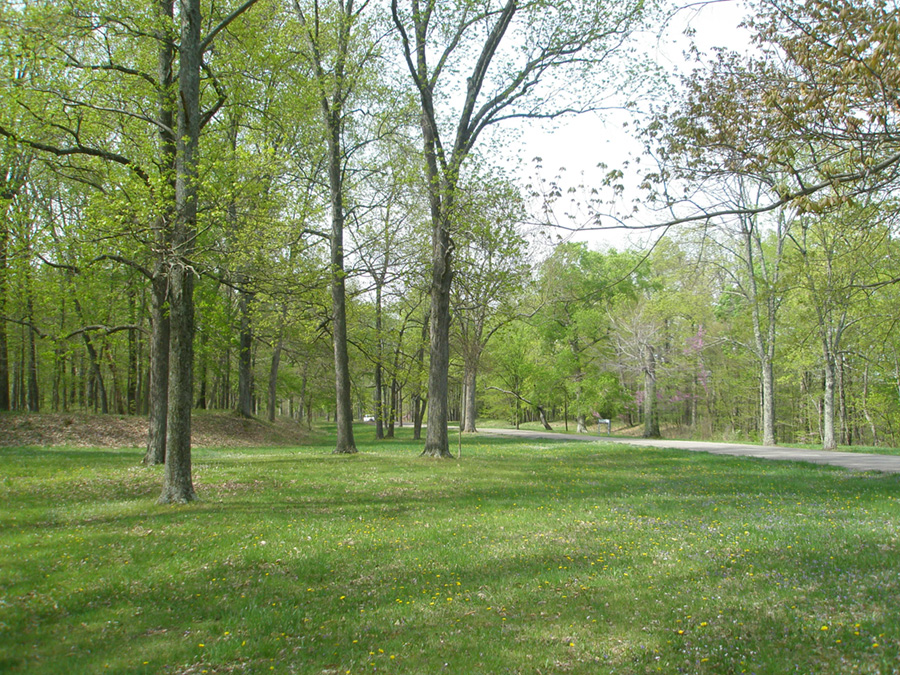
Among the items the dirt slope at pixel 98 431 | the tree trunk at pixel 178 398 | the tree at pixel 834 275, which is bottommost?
the dirt slope at pixel 98 431

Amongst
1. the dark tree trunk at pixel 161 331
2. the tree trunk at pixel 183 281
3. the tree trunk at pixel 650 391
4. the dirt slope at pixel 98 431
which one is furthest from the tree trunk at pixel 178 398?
the tree trunk at pixel 650 391

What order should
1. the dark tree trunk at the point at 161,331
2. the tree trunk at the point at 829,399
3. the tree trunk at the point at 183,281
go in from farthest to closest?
the tree trunk at the point at 829,399
the dark tree trunk at the point at 161,331
the tree trunk at the point at 183,281

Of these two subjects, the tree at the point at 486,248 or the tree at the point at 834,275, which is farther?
the tree at the point at 486,248

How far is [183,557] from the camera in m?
6.64

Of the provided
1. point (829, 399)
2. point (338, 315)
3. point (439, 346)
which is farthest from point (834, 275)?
point (338, 315)

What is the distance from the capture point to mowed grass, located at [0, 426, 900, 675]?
4.19 meters

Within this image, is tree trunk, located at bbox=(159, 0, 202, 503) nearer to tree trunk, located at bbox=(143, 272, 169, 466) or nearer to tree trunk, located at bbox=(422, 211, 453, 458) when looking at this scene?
tree trunk, located at bbox=(143, 272, 169, 466)

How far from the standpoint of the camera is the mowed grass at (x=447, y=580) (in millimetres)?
4188

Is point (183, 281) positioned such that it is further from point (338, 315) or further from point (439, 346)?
point (338, 315)

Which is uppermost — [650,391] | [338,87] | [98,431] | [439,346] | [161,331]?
[338,87]

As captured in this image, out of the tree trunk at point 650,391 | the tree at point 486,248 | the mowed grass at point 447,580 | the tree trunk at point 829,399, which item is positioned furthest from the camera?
the tree trunk at point 650,391

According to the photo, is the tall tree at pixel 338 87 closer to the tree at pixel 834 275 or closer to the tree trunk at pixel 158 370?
the tree trunk at pixel 158 370

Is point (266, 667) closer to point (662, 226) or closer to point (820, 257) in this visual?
point (662, 226)

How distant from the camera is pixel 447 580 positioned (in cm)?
598
